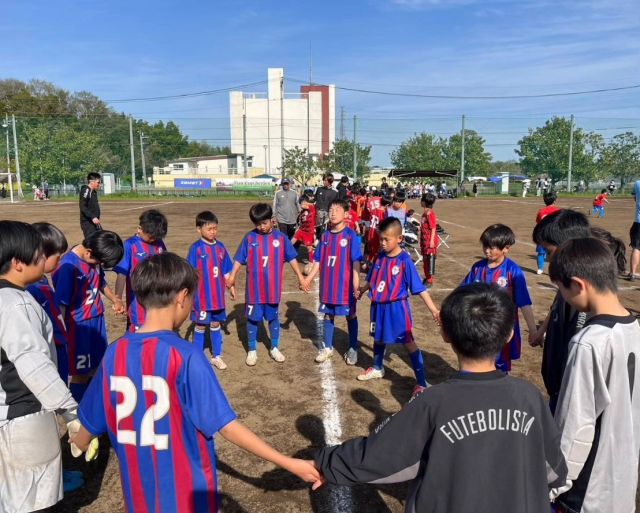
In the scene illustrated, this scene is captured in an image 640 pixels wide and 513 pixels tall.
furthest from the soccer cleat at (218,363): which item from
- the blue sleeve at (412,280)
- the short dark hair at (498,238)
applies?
the short dark hair at (498,238)

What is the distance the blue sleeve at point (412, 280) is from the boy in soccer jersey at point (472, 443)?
3.18 meters

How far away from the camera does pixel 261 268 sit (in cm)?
599

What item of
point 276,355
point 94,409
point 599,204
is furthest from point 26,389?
point 599,204

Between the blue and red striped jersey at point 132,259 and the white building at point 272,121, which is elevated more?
the white building at point 272,121

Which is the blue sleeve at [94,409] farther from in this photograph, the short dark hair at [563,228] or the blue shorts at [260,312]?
the blue shorts at [260,312]

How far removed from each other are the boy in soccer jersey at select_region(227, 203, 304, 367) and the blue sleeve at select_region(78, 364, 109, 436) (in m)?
3.70

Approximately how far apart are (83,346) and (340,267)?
3.09 metres

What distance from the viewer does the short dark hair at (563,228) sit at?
Result: 3.25 metres

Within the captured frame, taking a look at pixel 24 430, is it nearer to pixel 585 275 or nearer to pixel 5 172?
pixel 585 275

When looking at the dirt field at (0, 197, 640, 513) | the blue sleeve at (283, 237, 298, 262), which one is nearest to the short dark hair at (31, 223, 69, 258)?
the dirt field at (0, 197, 640, 513)

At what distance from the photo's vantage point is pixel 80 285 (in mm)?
4066

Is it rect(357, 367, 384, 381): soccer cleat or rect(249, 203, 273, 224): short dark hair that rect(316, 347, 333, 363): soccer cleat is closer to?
rect(357, 367, 384, 381): soccer cleat

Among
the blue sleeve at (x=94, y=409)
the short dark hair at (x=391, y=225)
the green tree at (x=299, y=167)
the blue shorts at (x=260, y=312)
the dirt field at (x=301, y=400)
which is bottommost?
the dirt field at (x=301, y=400)

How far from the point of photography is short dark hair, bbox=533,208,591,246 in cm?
325
